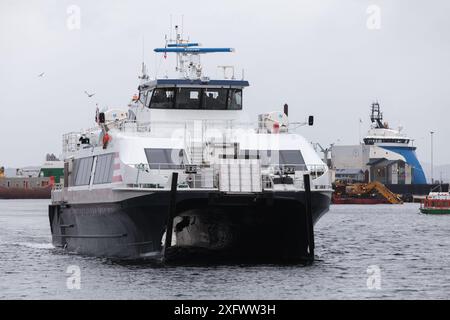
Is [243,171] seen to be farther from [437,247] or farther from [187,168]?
[437,247]

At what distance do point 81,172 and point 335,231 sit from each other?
2410cm

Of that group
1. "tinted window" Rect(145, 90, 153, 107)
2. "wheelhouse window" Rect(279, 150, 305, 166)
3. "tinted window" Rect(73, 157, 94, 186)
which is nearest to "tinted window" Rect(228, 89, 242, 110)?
"tinted window" Rect(145, 90, 153, 107)

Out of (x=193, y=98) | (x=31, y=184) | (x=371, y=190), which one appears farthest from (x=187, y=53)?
(x=31, y=184)

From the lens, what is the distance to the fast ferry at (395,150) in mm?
154375

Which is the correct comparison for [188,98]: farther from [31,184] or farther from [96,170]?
[31,184]

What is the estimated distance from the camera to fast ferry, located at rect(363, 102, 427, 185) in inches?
6078

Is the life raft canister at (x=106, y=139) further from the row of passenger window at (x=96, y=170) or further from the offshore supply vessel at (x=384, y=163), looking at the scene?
the offshore supply vessel at (x=384, y=163)

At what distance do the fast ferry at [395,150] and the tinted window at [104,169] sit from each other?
118m

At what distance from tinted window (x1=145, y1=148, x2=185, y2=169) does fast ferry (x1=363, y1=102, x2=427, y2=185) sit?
120583 mm

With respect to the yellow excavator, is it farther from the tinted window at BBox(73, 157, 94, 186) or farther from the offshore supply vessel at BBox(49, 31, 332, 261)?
the offshore supply vessel at BBox(49, 31, 332, 261)

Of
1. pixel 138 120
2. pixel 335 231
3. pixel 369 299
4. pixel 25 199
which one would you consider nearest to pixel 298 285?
pixel 369 299

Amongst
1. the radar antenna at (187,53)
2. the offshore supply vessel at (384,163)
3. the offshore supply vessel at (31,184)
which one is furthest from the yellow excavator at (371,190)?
the radar antenna at (187,53)

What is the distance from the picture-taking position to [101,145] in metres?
39.1

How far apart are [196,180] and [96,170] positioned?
240 inches
